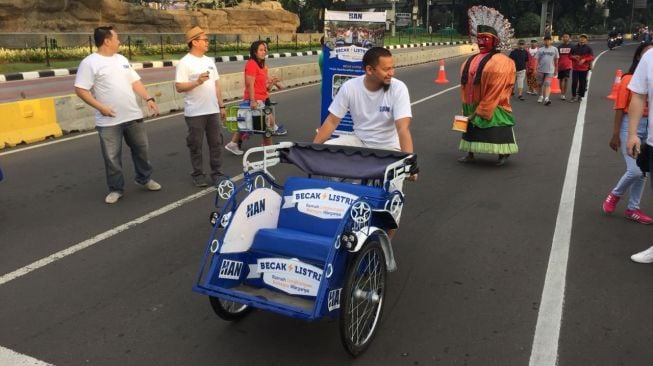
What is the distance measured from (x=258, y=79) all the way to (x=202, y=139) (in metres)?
2.35

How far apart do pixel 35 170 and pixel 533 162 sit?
7.20 m

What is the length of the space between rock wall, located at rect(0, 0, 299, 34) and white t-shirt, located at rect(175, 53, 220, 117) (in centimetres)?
2274

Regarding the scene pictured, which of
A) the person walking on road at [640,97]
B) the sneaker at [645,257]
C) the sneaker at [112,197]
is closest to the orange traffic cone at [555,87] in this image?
the sneaker at [645,257]

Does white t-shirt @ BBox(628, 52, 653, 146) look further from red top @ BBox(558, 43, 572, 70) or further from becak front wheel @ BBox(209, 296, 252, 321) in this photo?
red top @ BBox(558, 43, 572, 70)

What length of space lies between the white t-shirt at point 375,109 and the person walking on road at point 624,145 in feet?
Answer: 7.61

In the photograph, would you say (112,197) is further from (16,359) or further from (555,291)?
(555,291)

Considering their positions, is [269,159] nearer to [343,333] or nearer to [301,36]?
[343,333]

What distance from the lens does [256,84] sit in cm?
916

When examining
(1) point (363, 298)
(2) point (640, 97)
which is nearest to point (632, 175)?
(2) point (640, 97)

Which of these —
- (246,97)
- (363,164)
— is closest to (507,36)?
(246,97)

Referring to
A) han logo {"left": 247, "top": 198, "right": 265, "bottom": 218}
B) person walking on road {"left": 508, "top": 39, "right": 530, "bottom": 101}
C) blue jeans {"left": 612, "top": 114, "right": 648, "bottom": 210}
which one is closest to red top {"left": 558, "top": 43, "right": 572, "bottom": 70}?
person walking on road {"left": 508, "top": 39, "right": 530, "bottom": 101}

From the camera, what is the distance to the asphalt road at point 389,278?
345 cm

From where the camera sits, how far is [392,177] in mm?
3805

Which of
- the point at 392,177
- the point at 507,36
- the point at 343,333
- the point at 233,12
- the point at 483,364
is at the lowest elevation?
the point at 483,364
